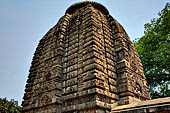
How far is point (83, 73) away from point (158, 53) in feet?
39.2

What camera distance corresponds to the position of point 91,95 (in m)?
6.86

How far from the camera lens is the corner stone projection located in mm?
7016

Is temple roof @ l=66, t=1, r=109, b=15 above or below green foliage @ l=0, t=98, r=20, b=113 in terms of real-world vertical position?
above

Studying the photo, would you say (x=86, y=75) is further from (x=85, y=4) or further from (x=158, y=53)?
(x=158, y=53)

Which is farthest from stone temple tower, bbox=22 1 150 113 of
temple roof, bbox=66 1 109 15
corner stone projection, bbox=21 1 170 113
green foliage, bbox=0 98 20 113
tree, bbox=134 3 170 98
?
green foliage, bbox=0 98 20 113

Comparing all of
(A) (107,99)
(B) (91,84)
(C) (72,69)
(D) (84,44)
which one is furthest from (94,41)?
(A) (107,99)

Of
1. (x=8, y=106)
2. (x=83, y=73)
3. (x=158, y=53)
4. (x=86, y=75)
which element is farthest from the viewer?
(x=8, y=106)

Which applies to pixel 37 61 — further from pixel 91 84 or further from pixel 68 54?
pixel 91 84

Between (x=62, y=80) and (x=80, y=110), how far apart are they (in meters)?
2.24

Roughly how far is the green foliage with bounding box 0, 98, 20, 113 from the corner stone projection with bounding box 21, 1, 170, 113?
12.7 meters

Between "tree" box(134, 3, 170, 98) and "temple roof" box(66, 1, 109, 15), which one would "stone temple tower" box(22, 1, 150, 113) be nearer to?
"temple roof" box(66, 1, 109, 15)

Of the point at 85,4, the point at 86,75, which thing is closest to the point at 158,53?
the point at 85,4

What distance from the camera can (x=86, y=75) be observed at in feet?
24.8

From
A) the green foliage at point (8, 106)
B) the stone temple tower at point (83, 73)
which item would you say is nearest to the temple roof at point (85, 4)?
the stone temple tower at point (83, 73)
